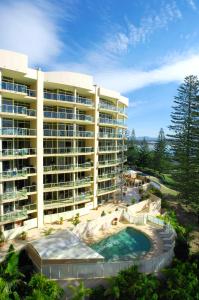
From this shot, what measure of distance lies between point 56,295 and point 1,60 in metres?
19.2

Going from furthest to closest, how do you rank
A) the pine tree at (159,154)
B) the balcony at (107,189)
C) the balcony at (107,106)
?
1. the pine tree at (159,154)
2. the balcony at (107,189)
3. the balcony at (107,106)

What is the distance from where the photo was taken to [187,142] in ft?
138

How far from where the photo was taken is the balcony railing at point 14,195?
23.4m

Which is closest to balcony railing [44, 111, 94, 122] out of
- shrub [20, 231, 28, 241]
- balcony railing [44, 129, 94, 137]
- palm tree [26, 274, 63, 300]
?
balcony railing [44, 129, 94, 137]

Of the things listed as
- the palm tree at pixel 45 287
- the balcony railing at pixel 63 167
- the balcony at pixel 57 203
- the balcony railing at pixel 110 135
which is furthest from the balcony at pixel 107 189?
the palm tree at pixel 45 287

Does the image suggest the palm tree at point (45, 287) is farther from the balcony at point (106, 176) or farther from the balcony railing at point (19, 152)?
the balcony at point (106, 176)

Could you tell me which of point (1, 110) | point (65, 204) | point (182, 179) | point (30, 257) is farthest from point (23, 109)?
point (182, 179)

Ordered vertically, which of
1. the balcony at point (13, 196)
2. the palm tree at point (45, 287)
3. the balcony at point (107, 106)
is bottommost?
the palm tree at point (45, 287)

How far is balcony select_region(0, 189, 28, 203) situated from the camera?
23.4 metres

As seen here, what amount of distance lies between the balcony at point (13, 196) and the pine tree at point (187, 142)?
86.4 feet

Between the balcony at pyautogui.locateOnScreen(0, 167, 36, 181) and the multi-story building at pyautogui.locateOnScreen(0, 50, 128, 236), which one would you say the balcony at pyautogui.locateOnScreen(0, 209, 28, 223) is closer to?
the multi-story building at pyautogui.locateOnScreen(0, 50, 128, 236)

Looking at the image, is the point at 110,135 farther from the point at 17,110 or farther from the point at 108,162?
the point at 17,110

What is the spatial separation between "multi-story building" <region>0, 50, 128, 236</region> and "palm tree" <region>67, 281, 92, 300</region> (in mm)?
9097

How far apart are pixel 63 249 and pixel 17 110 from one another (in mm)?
13631
